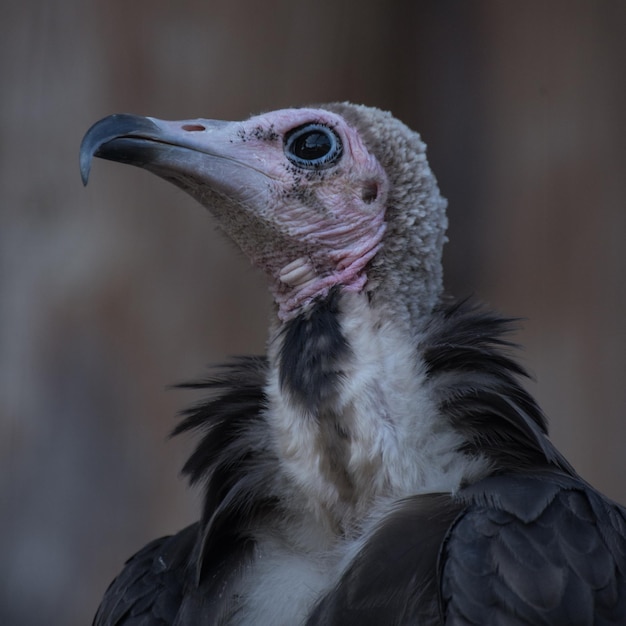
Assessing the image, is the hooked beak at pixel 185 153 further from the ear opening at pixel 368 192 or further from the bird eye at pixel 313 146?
the ear opening at pixel 368 192

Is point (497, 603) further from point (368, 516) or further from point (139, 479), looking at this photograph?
point (139, 479)

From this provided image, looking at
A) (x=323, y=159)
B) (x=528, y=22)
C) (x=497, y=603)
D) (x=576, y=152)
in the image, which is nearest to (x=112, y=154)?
(x=323, y=159)

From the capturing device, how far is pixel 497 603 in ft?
5.01

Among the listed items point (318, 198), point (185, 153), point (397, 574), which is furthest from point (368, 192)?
point (397, 574)

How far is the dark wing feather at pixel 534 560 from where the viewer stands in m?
1.52

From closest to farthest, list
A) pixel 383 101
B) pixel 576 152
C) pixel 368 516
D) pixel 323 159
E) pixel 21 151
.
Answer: pixel 368 516 → pixel 323 159 → pixel 21 151 → pixel 576 152 → pixel 383 101

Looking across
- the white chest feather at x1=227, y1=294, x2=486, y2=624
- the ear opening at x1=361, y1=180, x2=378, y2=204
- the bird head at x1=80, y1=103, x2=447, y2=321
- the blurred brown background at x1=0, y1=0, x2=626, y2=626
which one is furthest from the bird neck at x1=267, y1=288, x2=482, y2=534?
the blurred brown background at x1=0, y1=0, x2=626, y2=626

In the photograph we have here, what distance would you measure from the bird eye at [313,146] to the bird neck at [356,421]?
358mm

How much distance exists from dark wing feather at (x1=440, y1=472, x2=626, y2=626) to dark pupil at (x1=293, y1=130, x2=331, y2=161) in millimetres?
825

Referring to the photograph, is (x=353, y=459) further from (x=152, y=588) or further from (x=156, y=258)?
(x=156, y=258)

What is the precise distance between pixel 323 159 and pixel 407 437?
655mm

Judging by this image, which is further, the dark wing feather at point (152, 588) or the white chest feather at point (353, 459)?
the dark wing feather at point (152, 588)

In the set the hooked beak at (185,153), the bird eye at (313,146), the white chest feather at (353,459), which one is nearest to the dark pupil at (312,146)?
the bird eye at (313,146)

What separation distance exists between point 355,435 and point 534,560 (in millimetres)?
403
